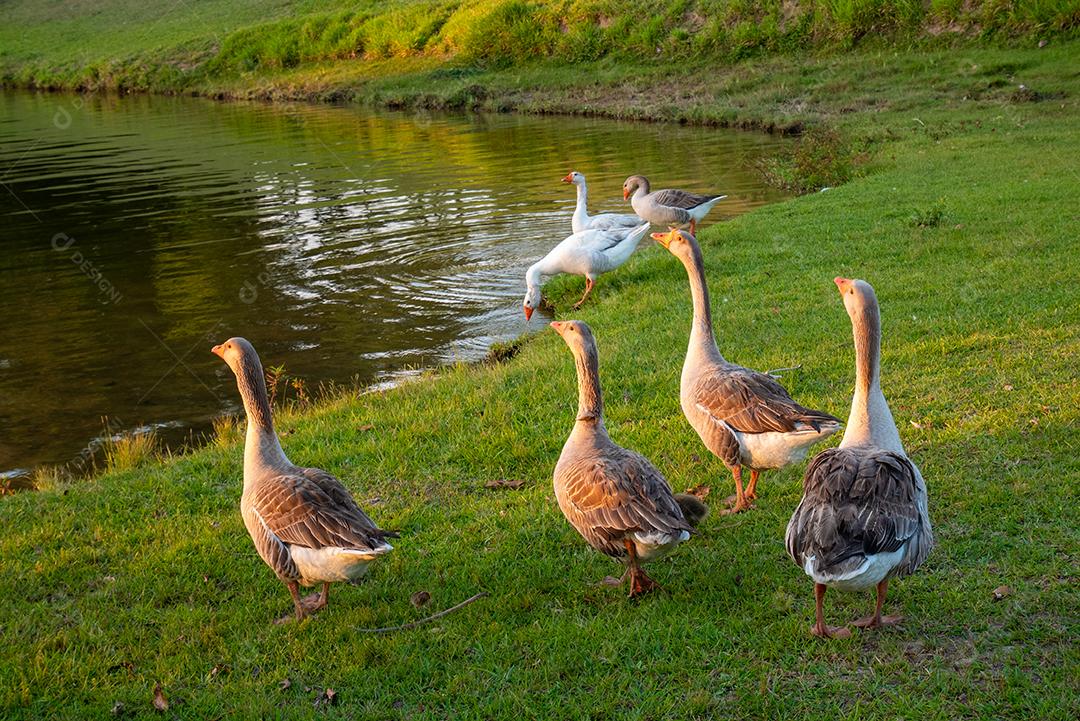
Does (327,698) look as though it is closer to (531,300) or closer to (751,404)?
(751,404)

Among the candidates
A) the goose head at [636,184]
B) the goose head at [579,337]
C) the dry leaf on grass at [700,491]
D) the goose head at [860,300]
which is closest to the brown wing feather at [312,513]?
the goose head at [579,337]

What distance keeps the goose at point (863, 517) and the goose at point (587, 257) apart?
946cm

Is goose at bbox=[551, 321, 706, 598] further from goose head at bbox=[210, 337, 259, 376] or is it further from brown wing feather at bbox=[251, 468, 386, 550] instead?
goose head at bbox=[210, 337, 259, 376]

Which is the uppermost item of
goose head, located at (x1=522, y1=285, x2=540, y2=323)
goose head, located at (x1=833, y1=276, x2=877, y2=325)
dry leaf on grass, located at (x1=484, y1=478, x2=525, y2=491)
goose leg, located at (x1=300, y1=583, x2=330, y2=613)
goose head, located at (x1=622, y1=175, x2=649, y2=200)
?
goose head, located at (x1=833, y1=276, x2=877, y2=325)

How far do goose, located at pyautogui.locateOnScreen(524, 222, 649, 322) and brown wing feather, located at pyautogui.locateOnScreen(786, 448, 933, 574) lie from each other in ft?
32.3

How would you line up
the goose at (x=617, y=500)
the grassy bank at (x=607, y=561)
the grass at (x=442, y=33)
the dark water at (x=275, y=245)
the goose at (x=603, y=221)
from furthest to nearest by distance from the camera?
the grass at (x=442, y=33)
the goose at (x=603, y=221)
the dark water at (x=275, y=245)
the goose at (x=617, y=500)
the grassy bank at (x=607, y=561)

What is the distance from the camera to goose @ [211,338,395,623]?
19.0ft

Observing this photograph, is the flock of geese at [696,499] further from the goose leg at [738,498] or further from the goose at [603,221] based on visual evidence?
the goose at [603,221]

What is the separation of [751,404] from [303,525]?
10.5 ft

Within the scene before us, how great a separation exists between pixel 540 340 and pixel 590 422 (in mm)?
6826

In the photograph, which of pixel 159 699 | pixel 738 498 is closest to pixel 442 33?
pixel 738 498

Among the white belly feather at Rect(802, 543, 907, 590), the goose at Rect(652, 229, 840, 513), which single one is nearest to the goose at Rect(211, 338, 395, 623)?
the white belly feather at Rect(802, 543, 907, 590)

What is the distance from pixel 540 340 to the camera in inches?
531

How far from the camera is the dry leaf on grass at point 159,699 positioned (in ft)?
17.5
